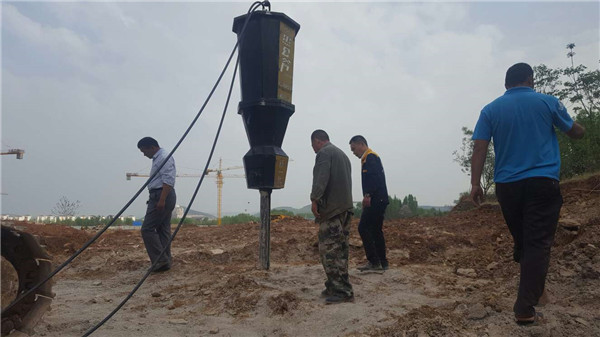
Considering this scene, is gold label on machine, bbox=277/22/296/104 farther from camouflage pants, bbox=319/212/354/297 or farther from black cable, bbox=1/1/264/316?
camouflage pants, bbox=319/212/354/297

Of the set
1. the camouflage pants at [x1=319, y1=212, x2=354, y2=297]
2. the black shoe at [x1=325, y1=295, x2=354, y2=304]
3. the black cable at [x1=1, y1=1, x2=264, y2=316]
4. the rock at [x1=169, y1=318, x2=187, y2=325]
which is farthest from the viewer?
the camouflage pants at [x1=319, y1=212, x2=354, y2=297]

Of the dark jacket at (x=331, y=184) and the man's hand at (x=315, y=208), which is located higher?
the dark jacket at (x=331, y=184)

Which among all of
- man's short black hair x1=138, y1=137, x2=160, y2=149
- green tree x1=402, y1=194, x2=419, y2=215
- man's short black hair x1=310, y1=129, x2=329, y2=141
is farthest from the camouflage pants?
green tree x1=402, y1=194, x2=419, y2=215

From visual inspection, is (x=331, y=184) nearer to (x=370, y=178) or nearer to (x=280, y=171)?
(x=280, y=171)

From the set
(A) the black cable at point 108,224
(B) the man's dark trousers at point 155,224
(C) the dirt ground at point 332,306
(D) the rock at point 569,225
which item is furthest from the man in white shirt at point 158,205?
(D) the rock at point 569,225

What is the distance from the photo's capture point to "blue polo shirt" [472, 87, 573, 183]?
280 cm

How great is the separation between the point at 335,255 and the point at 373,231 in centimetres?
151

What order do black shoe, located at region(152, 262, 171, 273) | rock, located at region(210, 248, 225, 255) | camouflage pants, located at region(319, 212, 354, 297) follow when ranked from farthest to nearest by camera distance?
rock, located at region(210, 248, 225, 255) → black shoe, located at region(152, 262, 171, 273) → camouflage pants, located at region(319, 212, 354, 297)

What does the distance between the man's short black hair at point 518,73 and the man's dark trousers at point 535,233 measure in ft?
2.77

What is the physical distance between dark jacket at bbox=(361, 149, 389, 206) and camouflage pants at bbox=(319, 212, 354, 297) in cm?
132

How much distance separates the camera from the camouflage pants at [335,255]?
376cm

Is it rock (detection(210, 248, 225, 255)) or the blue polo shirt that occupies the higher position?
the blue polo shirt

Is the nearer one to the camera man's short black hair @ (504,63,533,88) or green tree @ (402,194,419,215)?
man's short black hair @ (504,63,533,88)

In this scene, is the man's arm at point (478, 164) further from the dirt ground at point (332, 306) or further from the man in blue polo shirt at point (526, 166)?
the dirt ground at point (332, 306)
